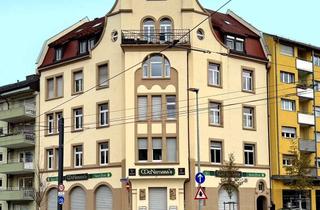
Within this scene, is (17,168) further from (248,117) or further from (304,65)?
(304,65)

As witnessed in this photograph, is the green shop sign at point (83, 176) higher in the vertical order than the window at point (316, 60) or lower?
lower

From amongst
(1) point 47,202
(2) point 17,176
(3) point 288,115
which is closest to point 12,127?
(2) point 17,176

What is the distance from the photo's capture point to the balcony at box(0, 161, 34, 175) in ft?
178

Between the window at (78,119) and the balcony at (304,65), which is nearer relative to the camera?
the window at (78,119)

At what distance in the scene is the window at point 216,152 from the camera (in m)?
46.9

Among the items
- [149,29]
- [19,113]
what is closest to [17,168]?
[19,113]

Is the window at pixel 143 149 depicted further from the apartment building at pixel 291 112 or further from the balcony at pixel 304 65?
the balcony at pixel 304 65

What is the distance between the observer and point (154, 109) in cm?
4519

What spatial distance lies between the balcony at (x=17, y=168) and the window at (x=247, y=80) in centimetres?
1993

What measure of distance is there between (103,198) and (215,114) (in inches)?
425

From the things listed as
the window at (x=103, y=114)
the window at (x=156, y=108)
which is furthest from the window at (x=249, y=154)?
the window at (x=103, y=114)

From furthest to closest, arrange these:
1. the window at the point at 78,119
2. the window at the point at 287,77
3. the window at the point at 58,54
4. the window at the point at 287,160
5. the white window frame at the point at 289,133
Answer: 1. the window at the point at 287,77
2. the window at the point at 58,54
3. the white window frame at the point at 289,133
4. the window at the point at 287,160
5. the window at the point at 78,119

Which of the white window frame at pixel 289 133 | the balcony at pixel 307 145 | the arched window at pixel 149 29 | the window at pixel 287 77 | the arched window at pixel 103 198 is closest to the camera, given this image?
the arched window at pixel 149 29

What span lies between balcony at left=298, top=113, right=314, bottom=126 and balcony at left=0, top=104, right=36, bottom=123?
77.6 ft
